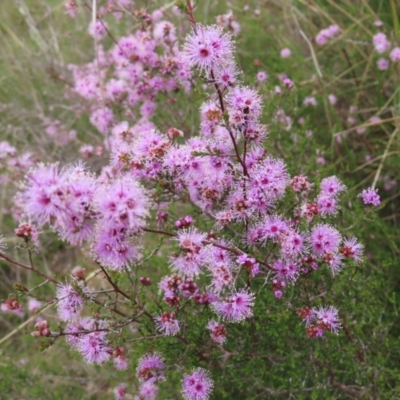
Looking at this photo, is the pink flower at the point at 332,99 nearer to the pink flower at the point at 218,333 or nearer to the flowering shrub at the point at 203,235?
the flowering shrub at the point at 203,235

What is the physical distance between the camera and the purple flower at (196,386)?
6.62ft

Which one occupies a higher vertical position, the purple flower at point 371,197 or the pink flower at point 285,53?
the pink flower at point 285,53

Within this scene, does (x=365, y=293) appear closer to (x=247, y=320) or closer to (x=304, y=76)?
(x=247, y=320)

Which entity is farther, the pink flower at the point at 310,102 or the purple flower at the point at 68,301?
the pink flower at the point at 310,102

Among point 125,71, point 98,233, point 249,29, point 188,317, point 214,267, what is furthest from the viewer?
point 249,29

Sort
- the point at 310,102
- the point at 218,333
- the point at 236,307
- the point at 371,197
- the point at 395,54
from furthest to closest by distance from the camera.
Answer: the point at 310,102 < the point at 395,54 < the point at 371,197 < the point at 218,333 < the point at 236,307

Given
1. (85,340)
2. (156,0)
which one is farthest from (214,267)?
(156,0)

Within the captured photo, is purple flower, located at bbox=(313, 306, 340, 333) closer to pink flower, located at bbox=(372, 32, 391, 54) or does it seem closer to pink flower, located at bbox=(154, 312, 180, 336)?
pink flower, located at bbox=(154, 312, 180, 336)

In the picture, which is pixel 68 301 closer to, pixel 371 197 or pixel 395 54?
pixel 371 197

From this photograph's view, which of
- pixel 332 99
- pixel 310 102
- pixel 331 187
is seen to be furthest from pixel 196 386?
pixel 332 99

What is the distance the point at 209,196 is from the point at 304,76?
2.48 meters

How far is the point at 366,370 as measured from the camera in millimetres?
2369

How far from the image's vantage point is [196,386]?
6.64 ft

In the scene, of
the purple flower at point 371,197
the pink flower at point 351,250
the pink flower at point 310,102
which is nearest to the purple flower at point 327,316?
the pink flower at point 351,250
